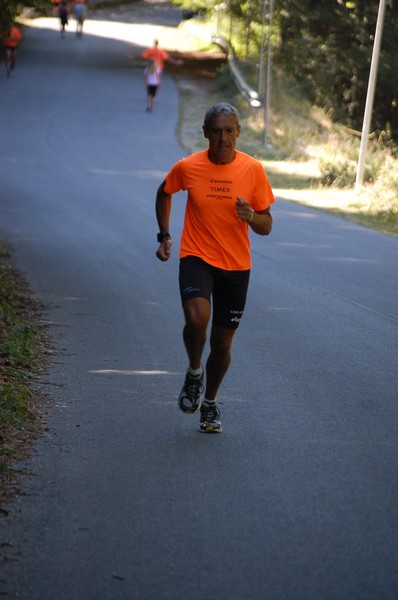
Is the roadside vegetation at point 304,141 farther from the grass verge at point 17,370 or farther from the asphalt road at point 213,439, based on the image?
the grass verge at point 17,370

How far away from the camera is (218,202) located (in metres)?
6.50

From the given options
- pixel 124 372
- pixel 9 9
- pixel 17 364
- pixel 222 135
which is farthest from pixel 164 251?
pixel 9 9

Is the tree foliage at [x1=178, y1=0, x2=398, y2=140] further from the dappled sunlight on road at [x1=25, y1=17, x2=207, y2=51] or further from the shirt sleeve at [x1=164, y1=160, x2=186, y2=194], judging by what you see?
the shirt sleeve at [x1=164, y1=160, x2=186, y2=194]

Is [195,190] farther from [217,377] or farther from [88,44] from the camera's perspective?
[88,44]

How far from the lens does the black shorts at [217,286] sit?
21.6 ft

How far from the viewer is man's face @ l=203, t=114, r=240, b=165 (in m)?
6.41

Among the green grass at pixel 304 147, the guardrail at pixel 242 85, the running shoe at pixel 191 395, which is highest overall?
the running shoe at pixel 191 395

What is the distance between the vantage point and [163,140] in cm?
3161

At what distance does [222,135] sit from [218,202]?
16.1 inches

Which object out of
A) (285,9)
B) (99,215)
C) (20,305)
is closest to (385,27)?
(285,9)

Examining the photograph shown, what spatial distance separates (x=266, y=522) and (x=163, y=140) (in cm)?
2704

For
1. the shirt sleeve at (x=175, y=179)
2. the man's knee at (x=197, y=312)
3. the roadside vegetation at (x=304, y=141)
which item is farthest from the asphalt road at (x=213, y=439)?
the roadside vegetation at (x=304, y=141)

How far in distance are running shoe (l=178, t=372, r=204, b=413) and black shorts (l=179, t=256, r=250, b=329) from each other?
39cm

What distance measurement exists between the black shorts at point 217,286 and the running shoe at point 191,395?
0.39 meters
